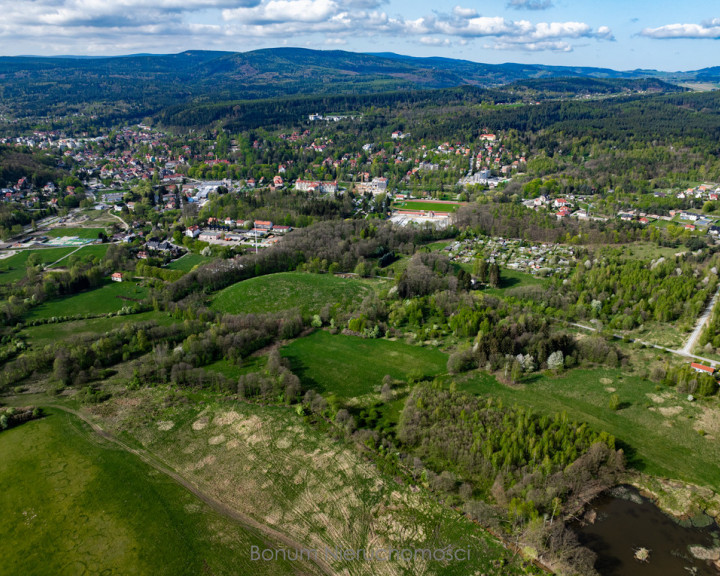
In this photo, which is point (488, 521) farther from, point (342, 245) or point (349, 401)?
point (342, 245)

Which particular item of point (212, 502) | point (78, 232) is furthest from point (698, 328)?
point (78, 232)

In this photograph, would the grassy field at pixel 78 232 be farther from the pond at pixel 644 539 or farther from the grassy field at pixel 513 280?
the pond at pixel 644 539

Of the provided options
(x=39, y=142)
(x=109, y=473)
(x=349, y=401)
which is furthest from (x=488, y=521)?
(x=39, y=142)

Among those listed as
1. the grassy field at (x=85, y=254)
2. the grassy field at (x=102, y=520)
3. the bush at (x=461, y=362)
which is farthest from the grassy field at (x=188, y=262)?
the bush at (x=461, y=362)

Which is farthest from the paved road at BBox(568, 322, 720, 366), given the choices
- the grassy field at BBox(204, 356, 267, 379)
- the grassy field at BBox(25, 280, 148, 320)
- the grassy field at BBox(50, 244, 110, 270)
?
the grassy field at BBox(50, 244, 110, 270)

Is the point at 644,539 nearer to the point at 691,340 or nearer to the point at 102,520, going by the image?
the point at 691,340
